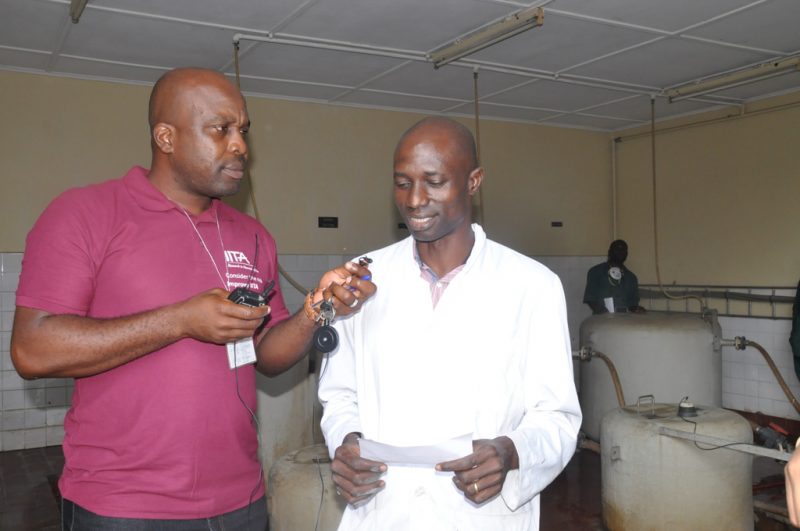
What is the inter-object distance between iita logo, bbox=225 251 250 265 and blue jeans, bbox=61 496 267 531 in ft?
2.04

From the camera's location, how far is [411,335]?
1.81 meters

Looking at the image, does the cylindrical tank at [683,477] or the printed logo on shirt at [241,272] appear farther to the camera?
the cylindrical tank at [683,477]

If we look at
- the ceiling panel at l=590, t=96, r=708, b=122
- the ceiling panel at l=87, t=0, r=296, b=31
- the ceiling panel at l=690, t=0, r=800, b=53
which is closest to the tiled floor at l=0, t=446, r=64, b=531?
the ceiling panel at l=87, t=0, r=296, b=31

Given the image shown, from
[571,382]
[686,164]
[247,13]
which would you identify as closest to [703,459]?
[571,382]

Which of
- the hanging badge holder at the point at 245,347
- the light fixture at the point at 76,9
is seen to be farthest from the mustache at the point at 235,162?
the light fixture at the point at 76,9

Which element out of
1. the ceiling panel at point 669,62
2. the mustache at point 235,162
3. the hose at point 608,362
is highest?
the ceiling panel at point 669,62

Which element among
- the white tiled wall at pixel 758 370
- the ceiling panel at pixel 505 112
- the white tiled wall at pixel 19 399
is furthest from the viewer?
the ceiling panel at pixel 505 112

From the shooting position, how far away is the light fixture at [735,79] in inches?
232

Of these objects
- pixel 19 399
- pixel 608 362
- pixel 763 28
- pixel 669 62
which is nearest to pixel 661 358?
pixel 608 362

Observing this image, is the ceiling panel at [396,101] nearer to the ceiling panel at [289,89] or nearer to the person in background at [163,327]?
the ceiling panel at [289,89]

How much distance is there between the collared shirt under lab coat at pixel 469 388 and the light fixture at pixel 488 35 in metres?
3.19

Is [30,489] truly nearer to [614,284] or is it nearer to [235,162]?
[235,162]

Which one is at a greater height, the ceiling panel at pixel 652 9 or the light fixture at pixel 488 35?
the ceiling panel at pixel 652 9

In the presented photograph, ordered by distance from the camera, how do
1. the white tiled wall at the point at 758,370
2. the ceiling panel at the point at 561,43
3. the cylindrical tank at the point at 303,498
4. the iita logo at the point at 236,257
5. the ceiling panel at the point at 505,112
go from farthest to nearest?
the ceiling panel at the point at 505,112, the white tiled wall at the point at 758,370, the ceiling panel at the point at 561,43, the cylindrical tank at the point at 303,498, the iita logo at the point at 236,257
